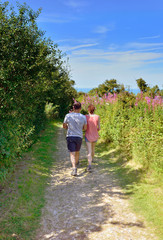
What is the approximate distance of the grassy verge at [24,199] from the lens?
412 centimetres

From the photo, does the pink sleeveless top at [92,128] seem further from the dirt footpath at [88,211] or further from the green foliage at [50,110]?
the green foliage at [50,110]

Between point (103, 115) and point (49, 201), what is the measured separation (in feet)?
23.5

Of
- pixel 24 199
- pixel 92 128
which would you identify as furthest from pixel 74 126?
pixel 24 199

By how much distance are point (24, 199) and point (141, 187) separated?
119 inches

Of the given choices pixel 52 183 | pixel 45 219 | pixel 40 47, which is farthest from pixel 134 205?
pixel 40 47

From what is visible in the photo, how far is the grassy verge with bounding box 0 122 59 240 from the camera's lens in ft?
13.5

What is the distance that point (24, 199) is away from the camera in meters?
5.17

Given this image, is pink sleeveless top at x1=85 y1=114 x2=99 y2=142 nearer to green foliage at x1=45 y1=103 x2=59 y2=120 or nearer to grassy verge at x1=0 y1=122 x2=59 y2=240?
grassy verge at x1=0 y1=122 x2=59 y2=240

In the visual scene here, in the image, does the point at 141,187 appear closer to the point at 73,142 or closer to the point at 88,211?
the point at 88,211

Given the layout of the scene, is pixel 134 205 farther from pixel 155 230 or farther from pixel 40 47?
pixel 40 47

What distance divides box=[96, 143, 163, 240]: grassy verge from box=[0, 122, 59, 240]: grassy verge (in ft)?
7.24

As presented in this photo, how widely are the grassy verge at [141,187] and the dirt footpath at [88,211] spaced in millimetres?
200

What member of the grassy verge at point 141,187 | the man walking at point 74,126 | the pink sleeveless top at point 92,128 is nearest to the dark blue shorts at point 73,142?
the man walking at point 74,126

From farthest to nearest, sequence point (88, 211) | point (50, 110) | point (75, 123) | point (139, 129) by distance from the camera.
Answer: point (50, 110), point (139, 129), point (75, 123), point (88, 211)
